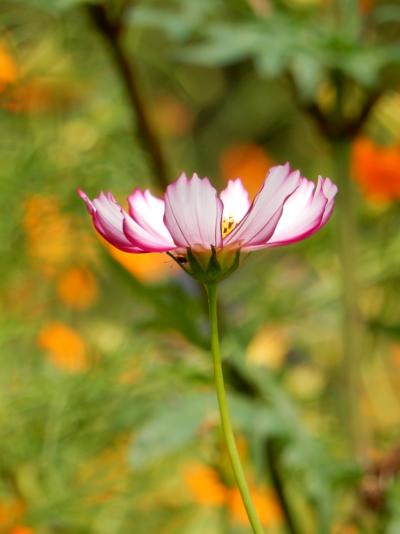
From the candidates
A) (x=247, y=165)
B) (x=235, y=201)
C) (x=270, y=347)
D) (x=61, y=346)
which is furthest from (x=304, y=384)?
(x=247, y=165)

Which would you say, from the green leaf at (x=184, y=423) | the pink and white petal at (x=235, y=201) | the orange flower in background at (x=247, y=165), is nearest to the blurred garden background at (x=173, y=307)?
the green leaf at (x=184, y=423)

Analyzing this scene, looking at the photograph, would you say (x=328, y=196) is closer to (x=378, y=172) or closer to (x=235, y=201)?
(x=235, y=201)

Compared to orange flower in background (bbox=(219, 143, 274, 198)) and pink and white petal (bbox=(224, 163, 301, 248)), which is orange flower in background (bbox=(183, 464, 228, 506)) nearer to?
pink and white petal (bbox=(224, 163, 301, 248))

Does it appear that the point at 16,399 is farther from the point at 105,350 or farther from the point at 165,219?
the point at 165,219

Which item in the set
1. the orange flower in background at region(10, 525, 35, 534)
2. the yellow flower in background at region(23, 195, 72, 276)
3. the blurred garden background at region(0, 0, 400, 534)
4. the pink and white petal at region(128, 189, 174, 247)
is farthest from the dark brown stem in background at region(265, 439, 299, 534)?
the pink and white petal at region(128, 189, 174, 247)

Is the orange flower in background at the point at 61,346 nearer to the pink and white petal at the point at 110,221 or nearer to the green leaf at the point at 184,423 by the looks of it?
the green leaf at the point at 184,423

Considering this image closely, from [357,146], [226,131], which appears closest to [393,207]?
[357,146]
